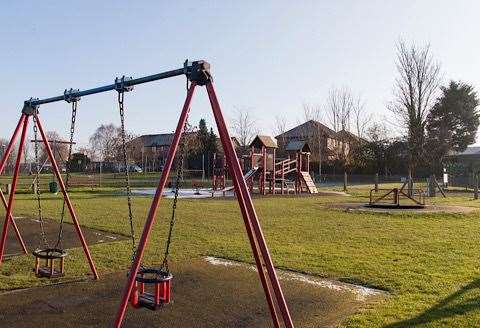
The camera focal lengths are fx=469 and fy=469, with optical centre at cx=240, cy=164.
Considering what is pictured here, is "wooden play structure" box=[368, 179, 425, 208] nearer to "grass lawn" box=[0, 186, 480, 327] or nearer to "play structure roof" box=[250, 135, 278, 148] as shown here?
"grass lawn" box=[0, 186, 480, 327]

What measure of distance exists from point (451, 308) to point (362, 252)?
346cm

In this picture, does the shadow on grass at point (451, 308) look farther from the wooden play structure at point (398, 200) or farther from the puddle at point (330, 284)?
the wooden play structure at point (398, 200)

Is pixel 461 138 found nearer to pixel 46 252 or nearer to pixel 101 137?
pixel 46 252

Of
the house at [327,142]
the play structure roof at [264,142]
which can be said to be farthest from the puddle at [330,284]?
the house at [327,142]

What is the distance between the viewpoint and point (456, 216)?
1475cm

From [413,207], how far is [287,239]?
893cm

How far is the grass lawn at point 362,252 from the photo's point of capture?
5.21m

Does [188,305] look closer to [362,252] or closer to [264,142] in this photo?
[362,252]

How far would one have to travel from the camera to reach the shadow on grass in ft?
15.3

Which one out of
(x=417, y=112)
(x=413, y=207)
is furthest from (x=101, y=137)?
(x=413, y=207)

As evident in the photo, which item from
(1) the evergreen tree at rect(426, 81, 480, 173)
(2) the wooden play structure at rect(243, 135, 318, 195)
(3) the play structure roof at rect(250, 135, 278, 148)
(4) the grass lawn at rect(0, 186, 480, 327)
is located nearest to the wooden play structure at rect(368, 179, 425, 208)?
(4) the grass lawn at rect(0, 186, 480, 327)

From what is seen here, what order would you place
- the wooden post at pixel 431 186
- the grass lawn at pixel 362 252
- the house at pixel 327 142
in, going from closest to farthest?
the grass lawn at pixel 362 252, the wooden post at pixel 431 186, the house at pixel 327 142

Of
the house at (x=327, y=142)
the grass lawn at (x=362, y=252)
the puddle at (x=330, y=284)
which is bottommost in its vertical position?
the puddle at (x=330, y=284)

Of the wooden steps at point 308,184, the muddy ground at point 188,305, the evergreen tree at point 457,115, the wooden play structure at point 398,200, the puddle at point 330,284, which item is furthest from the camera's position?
the evergreen tree at point 457,115
